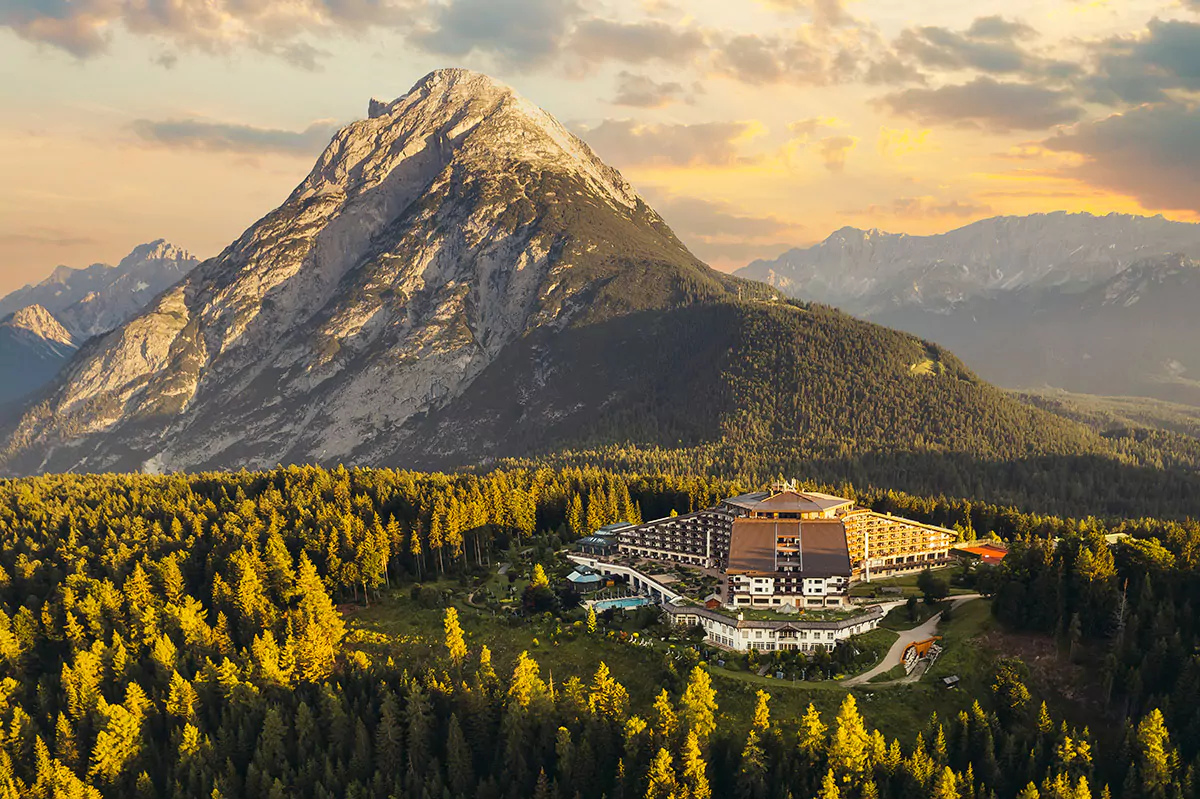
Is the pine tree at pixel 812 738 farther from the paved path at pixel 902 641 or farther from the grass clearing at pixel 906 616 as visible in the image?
the grass clearing at pixel 906 616

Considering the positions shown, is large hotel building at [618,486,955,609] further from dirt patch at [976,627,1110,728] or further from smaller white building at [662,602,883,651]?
dirt patch at [976,627,1110,728]

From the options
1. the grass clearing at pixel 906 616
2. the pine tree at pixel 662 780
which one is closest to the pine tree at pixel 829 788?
the pine tree at pixel 662 780

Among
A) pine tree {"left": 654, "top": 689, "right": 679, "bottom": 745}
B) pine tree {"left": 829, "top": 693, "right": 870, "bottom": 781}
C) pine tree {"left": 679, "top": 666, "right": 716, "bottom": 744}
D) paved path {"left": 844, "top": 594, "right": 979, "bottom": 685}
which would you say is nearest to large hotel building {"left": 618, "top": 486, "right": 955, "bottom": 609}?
paved path {"left": 844, "top": 594, "right": 979, "bottom": 685}

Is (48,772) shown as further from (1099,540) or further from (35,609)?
(1099,540)

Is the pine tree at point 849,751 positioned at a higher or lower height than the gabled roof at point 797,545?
lower

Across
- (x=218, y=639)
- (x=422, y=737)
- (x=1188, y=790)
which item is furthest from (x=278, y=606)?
(x=1188, y=790)

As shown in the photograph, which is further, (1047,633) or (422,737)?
(1047,633)
